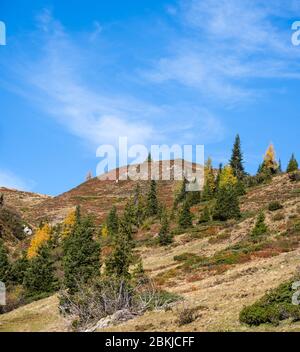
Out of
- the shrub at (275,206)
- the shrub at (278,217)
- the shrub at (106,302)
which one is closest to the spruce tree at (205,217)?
the shrub at (275,206)

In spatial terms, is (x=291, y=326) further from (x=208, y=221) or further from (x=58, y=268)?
(x=208, y=221)

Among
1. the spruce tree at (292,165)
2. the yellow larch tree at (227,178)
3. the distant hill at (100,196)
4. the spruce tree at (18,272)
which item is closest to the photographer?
the spruce tree at (18,272)

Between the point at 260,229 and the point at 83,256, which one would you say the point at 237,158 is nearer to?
the point at 260,229

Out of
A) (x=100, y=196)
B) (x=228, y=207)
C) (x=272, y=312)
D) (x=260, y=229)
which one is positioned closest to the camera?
(x=272, y=312)

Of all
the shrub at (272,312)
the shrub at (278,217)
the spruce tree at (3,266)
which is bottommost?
the shrub at (272,312)

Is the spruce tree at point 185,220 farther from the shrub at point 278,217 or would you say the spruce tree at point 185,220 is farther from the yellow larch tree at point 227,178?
the yellow larch tree at point 227,178

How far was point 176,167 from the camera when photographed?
618 feet

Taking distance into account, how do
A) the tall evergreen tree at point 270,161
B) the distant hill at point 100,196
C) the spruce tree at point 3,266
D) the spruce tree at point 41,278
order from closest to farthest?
the spruce tree at point 41,278, the spruce tree at point 3,266, the tall evergreen tree at point 270,161, the distant hill at point 100,196

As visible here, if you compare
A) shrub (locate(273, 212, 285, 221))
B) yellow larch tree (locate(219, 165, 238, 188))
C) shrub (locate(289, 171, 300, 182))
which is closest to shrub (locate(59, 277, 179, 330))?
shrub (locate(273, 212, 285, 221))

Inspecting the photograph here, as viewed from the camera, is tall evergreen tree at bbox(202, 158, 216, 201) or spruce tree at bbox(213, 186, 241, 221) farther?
tall evergreen tree at bbox(202, 158, 216, 201)

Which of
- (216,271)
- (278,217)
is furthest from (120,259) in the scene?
(278,217)

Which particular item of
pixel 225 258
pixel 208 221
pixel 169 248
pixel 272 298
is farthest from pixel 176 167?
pixel 272 298

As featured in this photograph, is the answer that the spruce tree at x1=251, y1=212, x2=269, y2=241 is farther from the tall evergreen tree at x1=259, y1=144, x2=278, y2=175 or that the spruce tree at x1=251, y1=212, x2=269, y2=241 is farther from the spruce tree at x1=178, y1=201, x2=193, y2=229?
the tall evergreen tree at x1=259, y1=144, x2=278, y2=175

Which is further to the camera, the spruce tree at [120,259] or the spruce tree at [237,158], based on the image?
the spruce tree at [237,158]
